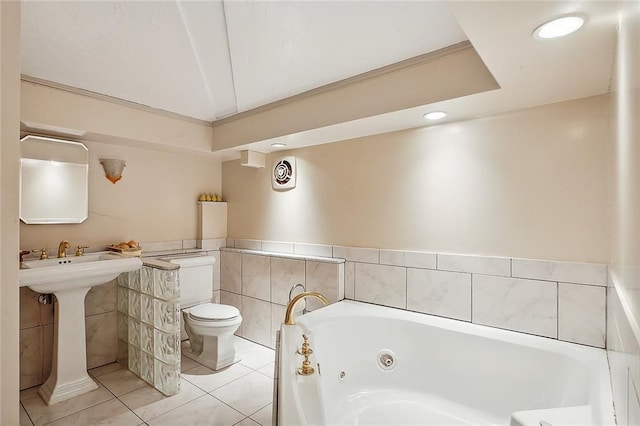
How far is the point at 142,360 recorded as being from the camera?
2.59 m

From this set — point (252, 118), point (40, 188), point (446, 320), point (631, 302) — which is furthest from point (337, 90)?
point (40, 188)

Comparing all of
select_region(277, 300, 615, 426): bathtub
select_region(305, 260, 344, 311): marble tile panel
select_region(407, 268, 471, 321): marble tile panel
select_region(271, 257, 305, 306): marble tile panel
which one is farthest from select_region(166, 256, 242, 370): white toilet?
select_region(407, 268, 471, 321): marble tile panel

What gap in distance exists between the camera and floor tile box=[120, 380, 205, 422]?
2156mm

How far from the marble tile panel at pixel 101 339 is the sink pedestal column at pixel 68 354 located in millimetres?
341

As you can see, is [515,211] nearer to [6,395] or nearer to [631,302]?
[631,302]

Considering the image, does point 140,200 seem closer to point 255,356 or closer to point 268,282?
point 268,282

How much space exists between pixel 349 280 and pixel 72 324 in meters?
2.10

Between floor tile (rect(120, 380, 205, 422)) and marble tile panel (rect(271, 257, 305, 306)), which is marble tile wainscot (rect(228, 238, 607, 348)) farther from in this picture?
floor tile (rect(120, 380, 205, 422))

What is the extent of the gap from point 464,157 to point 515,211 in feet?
1.52

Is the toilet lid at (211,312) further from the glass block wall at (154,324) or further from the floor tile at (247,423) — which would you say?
the floor tile at (247,423)

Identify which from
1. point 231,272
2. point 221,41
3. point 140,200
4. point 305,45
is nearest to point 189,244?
point 231,272

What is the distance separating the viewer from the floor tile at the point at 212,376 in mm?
2520

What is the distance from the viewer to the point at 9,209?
0.69 m

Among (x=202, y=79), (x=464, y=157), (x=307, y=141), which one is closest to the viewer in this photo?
(x=464, y=157)
